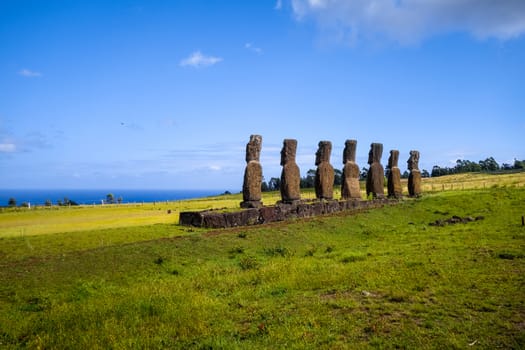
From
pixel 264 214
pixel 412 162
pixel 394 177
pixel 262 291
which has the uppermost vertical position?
pixel 412 162

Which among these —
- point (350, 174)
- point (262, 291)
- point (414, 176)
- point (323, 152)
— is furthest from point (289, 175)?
point (414, 176)

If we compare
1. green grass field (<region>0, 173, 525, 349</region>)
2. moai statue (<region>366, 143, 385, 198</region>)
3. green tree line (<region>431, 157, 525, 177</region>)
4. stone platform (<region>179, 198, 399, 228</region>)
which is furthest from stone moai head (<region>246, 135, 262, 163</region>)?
green tree line (<region>431, 157, 525, 177</region>)

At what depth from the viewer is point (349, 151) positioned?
26.8 meters

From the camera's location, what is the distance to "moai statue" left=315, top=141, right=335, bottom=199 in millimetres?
24250

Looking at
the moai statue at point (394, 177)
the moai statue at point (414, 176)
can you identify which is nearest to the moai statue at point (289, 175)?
the moai statue at point (394, 177)

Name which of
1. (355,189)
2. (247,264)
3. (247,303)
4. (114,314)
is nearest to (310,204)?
(355,189)

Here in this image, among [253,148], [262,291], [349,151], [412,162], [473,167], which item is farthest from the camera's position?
[473,167]

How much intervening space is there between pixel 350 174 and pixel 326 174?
2718 millimetres

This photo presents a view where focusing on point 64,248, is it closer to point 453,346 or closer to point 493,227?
point 453,346

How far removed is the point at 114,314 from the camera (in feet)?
26.1

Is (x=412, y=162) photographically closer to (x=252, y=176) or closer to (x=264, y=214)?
(x=252, y=176)

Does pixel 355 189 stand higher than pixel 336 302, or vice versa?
pixel 355 189

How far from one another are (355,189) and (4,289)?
66.5 ft

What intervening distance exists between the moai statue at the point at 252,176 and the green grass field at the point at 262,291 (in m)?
4.22
